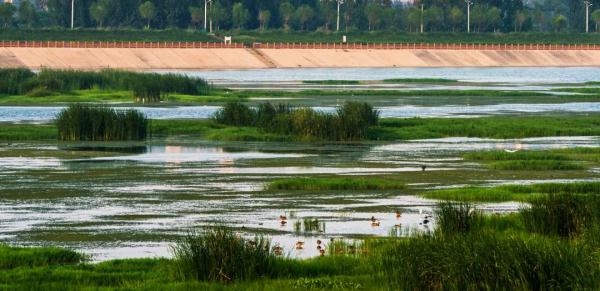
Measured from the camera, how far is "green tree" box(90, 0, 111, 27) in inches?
7372

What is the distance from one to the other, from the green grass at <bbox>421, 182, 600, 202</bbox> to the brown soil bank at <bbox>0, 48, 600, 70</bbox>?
10357 centimetres

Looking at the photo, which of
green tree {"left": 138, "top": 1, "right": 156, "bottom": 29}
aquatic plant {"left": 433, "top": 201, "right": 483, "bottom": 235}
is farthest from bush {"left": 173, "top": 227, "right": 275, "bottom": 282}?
green tree {"left": 138, "top": 1, "right": 156, "bottom": 29}

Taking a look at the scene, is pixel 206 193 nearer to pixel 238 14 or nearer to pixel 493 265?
pixel 493 265

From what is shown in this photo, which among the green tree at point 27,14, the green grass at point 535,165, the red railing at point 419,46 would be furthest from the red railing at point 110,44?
the green grass at point 535,165

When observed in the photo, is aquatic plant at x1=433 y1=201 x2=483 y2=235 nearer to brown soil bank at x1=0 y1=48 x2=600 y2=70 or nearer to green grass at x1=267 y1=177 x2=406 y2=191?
green grass at x1=267 y1=177 x2=406 y2=191

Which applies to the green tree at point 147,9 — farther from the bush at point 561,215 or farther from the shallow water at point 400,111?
the bush at point 561,215

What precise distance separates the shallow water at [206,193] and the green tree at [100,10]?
5498 inches

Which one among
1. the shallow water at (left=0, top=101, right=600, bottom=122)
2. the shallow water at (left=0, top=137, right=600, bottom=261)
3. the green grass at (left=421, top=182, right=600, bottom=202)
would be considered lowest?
the shallow water at (left=0, top=101, right=600, bottom=122)

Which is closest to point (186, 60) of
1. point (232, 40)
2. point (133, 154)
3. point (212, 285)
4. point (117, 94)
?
point (232, 40)

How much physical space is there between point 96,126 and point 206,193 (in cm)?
1784

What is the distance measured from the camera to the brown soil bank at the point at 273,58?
141 metres

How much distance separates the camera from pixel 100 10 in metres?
187

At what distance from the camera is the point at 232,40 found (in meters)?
178

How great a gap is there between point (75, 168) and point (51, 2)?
160036 mm
